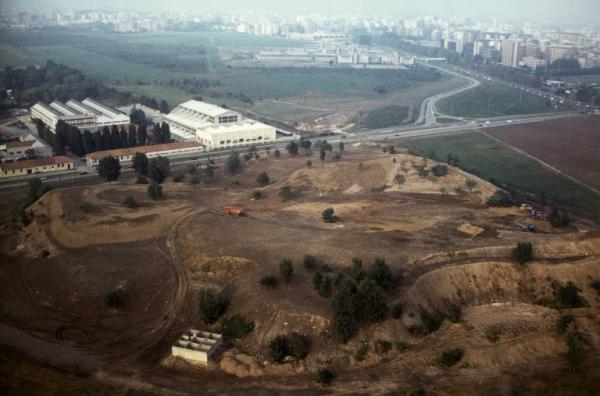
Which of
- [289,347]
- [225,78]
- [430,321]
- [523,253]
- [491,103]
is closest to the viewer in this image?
[289,347]

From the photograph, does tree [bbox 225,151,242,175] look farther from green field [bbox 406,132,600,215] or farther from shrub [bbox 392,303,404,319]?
shrub [bbox 392,303,404,319]

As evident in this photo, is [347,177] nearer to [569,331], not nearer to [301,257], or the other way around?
[301,257]

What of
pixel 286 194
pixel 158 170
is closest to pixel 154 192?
pixel 158 170

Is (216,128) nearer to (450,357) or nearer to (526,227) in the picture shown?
(526,227)

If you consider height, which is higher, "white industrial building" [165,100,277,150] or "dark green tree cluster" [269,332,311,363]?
"white industrial building" [165,100,277,150]

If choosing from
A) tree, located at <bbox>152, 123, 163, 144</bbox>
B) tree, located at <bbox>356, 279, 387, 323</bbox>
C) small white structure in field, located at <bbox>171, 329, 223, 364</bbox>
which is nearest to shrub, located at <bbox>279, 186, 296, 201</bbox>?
tree, located at <bbox>356, 279, 387, 323</bbox>

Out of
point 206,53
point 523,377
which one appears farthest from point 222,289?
point 206,53
